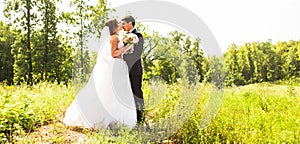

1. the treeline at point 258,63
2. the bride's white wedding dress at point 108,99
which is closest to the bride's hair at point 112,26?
the bride's white wedding dress at point 108,99

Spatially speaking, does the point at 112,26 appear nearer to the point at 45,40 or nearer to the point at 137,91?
the point at 137,91

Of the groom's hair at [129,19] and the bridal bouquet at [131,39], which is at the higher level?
the groom's hair at [129,19]

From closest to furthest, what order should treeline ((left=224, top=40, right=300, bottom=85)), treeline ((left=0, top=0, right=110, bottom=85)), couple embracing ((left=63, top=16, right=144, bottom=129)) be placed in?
couple embracing ((left=63, top=16, right=144, bottom=129)) → treeline ((left=0, top=0, right=110, bottom=85)) → treeline ((left=224, top=40, right=300, bottom=85))

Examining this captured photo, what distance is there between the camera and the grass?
16.5ft

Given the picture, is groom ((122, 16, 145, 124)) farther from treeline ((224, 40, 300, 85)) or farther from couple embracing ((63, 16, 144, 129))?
treeline ((224, 40, 300, 85))

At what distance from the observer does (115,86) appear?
6.28m

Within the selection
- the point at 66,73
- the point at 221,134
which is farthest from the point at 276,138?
the point at 66,73

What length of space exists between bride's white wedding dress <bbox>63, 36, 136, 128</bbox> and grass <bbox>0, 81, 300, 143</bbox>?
0.36 metres

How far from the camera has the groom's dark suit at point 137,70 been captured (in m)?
6.27

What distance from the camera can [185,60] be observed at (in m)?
6.97

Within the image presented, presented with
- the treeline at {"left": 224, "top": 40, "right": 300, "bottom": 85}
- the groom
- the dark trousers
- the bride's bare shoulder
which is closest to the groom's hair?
the groom

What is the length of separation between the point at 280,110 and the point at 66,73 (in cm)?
1855

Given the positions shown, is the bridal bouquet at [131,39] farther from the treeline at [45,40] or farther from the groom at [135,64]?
the treeline at [45,40]

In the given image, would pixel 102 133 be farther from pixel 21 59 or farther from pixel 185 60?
pixel 21 59
